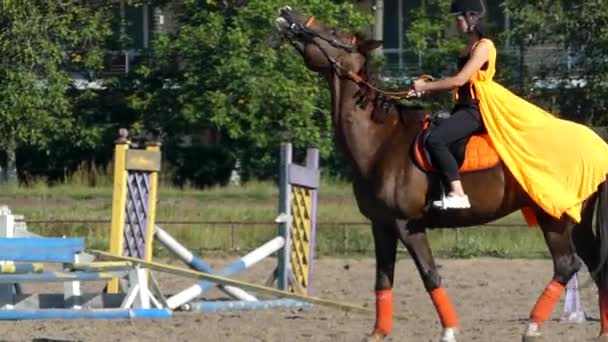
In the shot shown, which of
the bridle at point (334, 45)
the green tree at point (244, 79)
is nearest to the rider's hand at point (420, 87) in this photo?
the bridle at point (334, 45)

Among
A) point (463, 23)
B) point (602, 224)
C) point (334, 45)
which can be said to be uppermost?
point (463, 23)

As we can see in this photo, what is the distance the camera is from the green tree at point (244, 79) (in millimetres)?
27406

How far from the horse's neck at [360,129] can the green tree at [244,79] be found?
1754 cm

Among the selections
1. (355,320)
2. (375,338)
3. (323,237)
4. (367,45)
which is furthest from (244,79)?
(375,338)

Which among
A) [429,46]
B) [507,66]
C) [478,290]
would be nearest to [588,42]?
[507,66]

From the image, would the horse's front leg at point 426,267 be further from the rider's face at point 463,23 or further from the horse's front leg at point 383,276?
the rider's face at point 463,23

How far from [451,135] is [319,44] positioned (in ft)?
3.39

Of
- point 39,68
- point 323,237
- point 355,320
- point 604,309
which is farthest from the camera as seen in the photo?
point 39,68

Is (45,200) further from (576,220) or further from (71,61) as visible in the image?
(576,220)

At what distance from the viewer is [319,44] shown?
31.5 feet

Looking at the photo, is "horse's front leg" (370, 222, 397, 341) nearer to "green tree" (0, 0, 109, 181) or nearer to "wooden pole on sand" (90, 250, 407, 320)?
"wooden pole on sand" (90, 250, 407, 320)

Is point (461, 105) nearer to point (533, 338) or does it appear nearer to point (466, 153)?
point (466, 153)

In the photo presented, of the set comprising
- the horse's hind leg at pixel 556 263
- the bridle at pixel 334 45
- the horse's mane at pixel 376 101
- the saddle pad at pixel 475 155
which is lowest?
the horse's hind leg at pixel 556 263

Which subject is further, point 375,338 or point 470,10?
point 375,338
